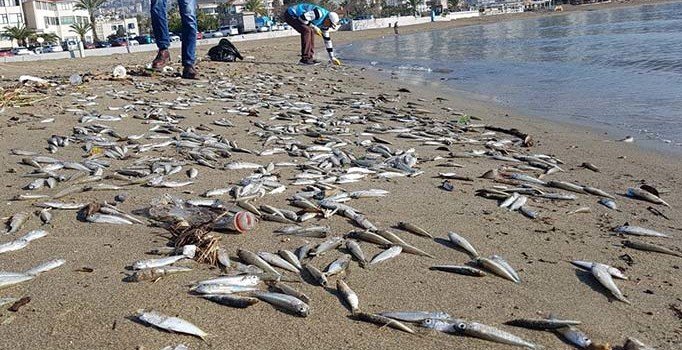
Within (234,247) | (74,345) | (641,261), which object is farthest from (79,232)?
(641,261)

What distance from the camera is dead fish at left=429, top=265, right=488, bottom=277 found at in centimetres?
400

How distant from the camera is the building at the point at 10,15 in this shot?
85.9 meters

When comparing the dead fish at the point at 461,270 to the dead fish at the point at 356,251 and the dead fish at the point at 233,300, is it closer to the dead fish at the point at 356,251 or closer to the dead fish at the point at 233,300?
the dead fish at the point at 356,251

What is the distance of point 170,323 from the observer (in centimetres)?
313

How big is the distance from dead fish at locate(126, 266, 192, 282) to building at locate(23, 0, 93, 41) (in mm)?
101738

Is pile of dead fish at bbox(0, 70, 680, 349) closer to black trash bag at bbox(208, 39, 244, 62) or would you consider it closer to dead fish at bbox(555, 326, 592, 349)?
dead fish at bbox(555, 326, 592, 349)

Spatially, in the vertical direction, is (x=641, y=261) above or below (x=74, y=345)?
below

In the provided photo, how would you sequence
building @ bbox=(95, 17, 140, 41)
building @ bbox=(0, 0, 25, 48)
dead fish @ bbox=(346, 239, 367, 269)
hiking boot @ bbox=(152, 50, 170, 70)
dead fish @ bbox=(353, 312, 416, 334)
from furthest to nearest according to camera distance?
1. building @ bbox=(95, 17, 140, 41)
2. building @ bbox=(0, 0, 25, 48)
3. hiking boot @ bbox=(152, 50, 170, 70)
4. dead fish @ bbox=(346, 239, 367, 269)
5. dead fish @ bbox=(353, 312, 416, 334)

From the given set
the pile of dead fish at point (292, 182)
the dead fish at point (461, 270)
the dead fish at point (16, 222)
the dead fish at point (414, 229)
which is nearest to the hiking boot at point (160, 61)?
the pile of dead fish at point (292, 182)

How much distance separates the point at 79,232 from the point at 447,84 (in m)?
16.8

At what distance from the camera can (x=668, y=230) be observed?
204 inches

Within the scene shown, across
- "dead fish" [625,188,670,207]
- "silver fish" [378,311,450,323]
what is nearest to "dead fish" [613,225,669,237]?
"dead fish" [625,188,670,207]

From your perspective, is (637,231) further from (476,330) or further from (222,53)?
(222,53)

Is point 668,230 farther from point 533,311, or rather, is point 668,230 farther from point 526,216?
point 533,311
